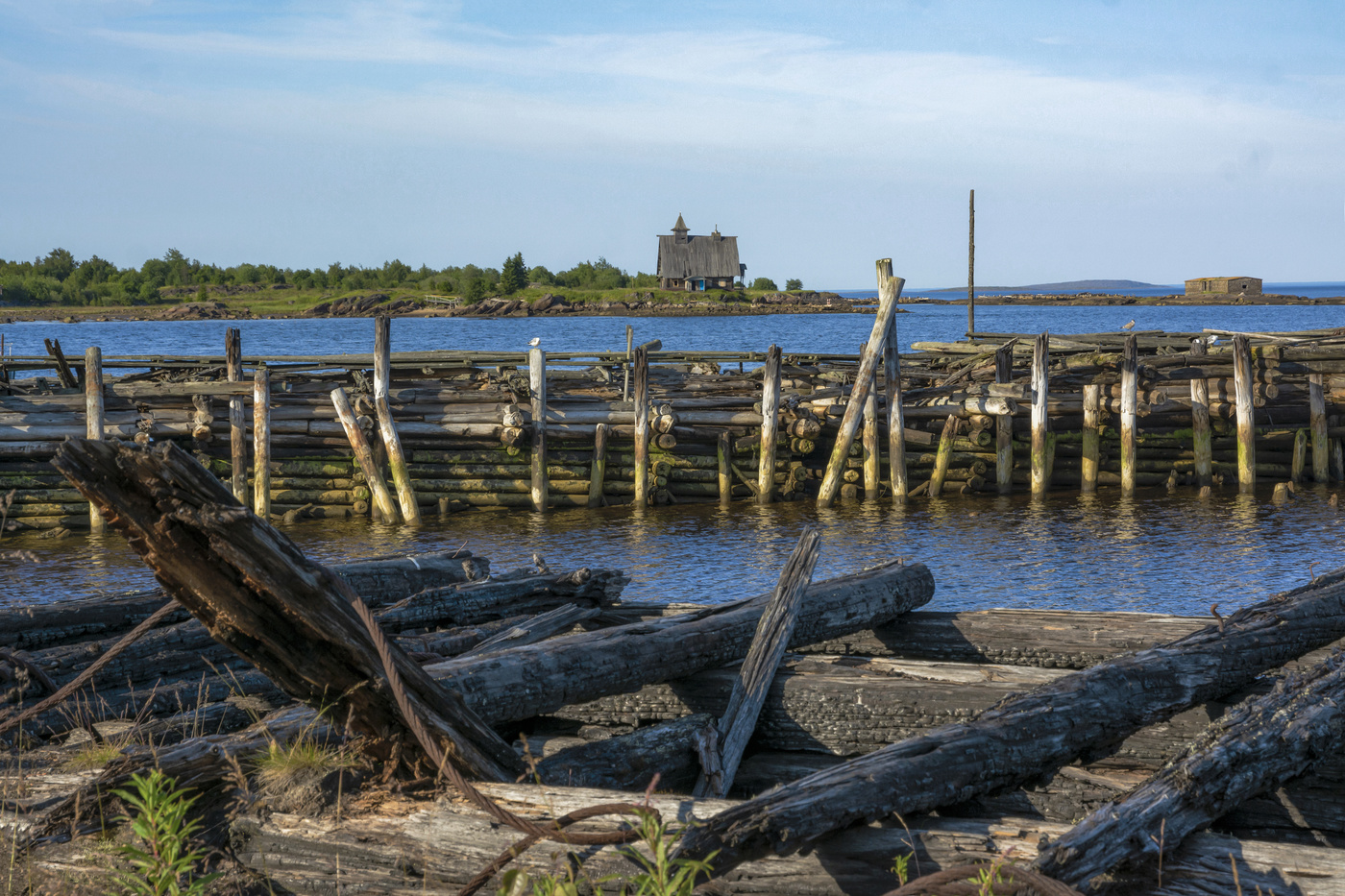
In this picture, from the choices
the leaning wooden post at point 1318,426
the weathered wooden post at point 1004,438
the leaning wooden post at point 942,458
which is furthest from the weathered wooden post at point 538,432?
the leaning wooden post at point 1318,426

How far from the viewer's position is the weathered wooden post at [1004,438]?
684 inches

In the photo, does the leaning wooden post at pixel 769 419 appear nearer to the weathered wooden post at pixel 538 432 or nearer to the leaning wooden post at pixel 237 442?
the weathered wooden post at pixel 538 432

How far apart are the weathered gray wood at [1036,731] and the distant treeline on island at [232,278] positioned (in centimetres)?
10783

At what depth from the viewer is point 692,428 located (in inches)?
678

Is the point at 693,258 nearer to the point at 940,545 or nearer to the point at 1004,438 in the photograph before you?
the point at 1004,438

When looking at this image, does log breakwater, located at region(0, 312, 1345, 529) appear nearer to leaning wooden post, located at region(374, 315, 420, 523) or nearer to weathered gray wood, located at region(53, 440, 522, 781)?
leaning wooden post, located at region(374, 315, 420, 523)

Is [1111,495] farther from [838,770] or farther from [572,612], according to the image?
[838,770]

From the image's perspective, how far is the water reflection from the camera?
11953 mm

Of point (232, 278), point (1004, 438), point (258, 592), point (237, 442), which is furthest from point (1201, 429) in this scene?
point (232, 278)

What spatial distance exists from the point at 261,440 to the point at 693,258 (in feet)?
335

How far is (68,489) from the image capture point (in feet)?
53.4

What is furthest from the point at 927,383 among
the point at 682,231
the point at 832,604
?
the point at 682,231

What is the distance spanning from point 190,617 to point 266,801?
3.10 meters

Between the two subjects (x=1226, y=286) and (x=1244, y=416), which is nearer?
(x=1244, y=416)
